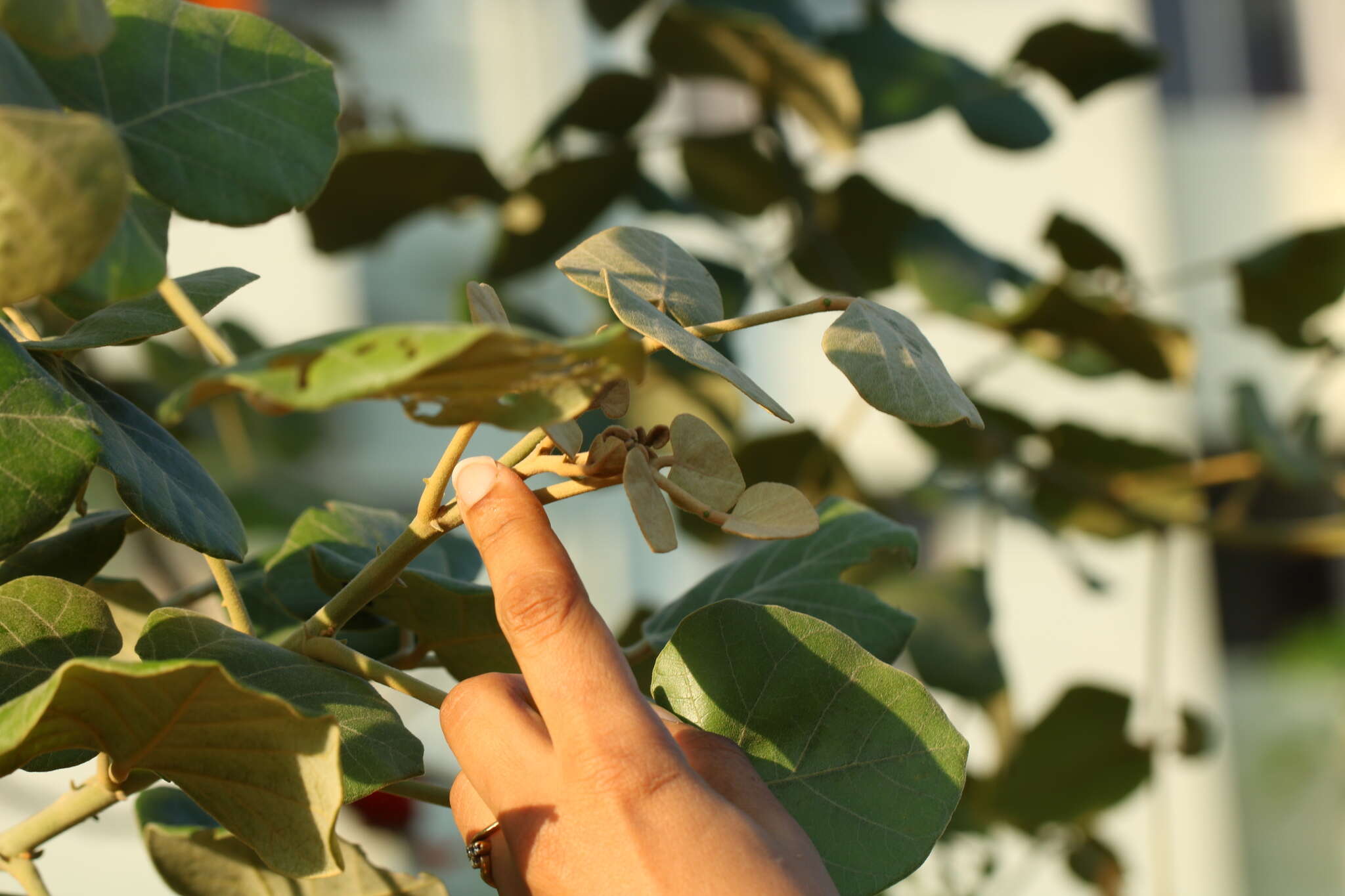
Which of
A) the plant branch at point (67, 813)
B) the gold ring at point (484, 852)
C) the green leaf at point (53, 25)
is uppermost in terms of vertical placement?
the green leaf at point (53, 25)

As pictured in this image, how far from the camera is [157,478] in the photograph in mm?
245

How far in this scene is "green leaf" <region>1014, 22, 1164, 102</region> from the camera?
2.02 ft

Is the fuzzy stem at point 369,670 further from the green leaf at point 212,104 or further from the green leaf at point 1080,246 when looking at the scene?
the green leaf at point 1080,246

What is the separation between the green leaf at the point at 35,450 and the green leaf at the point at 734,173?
0.48 m

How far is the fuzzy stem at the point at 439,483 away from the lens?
201 millimetres

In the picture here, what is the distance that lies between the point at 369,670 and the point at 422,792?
5 cm

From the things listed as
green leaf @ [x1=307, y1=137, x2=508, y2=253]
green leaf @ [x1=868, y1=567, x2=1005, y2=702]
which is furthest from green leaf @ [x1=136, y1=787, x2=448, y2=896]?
green leaf @ [x1=307, y1=137, x2=508, y2=253]

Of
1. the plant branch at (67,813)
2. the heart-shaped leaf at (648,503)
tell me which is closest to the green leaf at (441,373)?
the heart-shaped leaf at (648,503)

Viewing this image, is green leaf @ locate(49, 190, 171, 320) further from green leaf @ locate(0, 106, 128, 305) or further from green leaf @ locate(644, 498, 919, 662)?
green leaf @ locate(644, 498, 919, 662)

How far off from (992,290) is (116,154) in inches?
20.8

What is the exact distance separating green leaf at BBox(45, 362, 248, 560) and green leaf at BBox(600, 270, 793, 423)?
102 mm

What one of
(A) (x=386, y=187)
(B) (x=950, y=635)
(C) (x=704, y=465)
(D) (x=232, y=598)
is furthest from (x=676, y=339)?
(A) (x=386, y=187)

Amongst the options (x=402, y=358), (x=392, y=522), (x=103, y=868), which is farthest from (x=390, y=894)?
(x=103, y=868)

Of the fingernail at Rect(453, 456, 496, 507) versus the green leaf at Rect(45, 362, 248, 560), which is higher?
the fingernail at Rect(453, 456, 496, 507)
